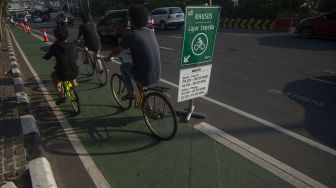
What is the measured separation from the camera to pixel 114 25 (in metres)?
15.7

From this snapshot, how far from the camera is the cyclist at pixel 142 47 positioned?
4.25m

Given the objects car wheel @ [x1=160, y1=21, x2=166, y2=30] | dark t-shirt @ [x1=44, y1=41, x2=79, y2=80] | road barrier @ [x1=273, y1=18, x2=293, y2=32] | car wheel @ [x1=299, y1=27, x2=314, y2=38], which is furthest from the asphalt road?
car wheel @ [x1=160, y1=21, x2=166, y2=30]

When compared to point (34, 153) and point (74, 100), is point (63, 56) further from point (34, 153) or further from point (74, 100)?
point (34, 153)

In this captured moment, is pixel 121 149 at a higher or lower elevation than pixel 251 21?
lower

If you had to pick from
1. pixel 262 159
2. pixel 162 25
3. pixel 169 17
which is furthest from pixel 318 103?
pixel 162 25

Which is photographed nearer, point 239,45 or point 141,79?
point 141,79

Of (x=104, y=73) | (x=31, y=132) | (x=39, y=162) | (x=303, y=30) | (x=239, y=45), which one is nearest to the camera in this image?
(x=39, y=162)

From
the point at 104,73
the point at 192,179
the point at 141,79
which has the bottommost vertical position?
the point at 192,179

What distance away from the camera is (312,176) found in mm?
3605

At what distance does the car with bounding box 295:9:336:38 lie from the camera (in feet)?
45.4

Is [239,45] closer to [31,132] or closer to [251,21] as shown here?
[251,21]

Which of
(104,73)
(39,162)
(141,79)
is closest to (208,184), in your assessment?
(141,79)

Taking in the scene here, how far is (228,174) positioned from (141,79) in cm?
200

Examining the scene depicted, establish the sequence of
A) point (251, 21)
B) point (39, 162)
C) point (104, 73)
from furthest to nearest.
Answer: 1. point (251, 21)
2. point (104, 73)
3. point (39, 162)
